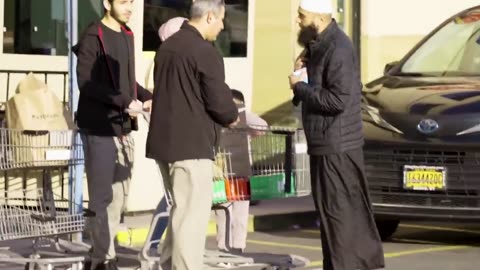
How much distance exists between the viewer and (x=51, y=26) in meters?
11.9

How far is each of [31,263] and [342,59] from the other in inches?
97.7

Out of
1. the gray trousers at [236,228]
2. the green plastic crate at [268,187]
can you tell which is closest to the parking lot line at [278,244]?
the gray trousers at [236,228]

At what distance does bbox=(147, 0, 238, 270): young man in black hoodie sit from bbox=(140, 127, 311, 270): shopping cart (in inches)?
25.7

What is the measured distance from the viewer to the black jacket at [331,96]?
8.05 metres

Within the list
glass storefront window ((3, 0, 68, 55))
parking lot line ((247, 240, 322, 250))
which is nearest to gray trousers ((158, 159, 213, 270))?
parking lot line ((247, 240, 322, 250))

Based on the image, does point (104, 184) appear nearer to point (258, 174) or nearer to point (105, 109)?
point (105, 109)

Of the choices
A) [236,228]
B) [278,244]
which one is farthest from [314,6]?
[278,244]

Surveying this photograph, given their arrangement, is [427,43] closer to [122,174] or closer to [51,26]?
[51,26]

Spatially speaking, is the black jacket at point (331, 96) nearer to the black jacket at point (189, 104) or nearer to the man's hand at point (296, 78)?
the man's hand at point (296, 78)

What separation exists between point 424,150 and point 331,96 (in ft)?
9.97

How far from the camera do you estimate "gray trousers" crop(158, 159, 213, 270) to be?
7.51 metres

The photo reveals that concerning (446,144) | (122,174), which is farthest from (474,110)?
(122,174)

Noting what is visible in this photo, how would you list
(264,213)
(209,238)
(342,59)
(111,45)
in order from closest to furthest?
1. (342,59)
2. (111,45)
3. (209,238)
4. (264,213)

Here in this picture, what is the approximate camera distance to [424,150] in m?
10.9
